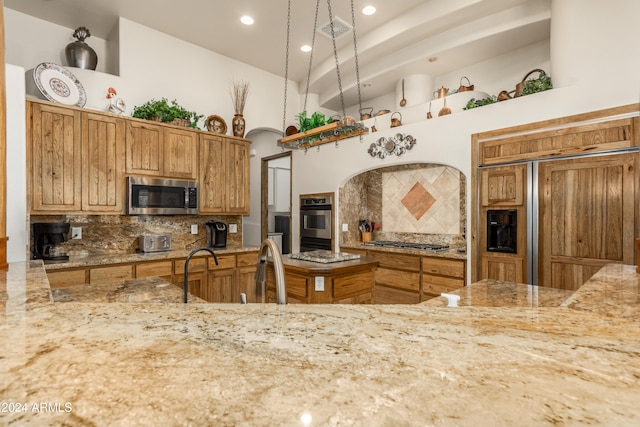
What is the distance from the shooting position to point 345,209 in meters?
4.96

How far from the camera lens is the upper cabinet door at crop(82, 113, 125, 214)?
3.38m

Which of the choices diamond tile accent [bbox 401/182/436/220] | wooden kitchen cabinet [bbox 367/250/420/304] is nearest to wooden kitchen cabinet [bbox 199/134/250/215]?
wooden kitchen cabinet [bbox 367/250/420/304]

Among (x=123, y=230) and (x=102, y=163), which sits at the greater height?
(x=102, y=163)

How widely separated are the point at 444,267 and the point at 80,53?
4.69 meters

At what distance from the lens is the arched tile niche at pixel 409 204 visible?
434 centimetres

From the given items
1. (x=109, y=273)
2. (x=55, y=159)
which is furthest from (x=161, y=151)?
(x=109, y=273)

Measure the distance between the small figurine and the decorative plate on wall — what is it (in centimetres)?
23

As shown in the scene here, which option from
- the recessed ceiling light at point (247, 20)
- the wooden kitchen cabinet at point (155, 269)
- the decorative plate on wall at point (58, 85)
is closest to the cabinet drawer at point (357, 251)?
the wooden kitchen cabinet at point (155, 269)

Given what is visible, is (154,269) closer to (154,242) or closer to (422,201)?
(154,242)

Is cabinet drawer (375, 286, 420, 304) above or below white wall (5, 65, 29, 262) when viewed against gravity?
below

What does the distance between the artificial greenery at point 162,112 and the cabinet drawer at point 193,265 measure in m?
1.71

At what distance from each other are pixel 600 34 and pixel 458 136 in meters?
1.37

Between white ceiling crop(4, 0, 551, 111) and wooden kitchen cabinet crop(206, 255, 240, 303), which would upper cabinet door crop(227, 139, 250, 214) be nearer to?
wooden kitchen cabinet crop(206, 255, 240, 303)

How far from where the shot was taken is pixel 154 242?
3.83 metres
